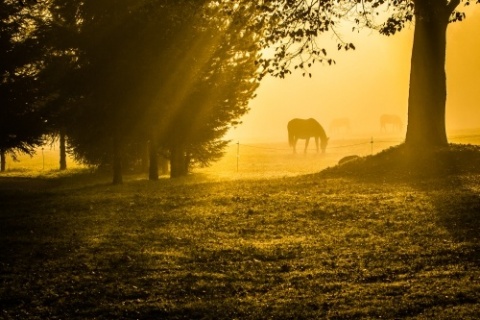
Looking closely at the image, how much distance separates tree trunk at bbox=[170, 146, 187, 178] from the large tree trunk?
11.3 m

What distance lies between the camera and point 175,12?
1880cm

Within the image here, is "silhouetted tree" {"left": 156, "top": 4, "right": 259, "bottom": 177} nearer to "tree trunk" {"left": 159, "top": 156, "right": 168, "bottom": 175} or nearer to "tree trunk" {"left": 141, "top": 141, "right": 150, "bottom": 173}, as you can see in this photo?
"tree trunk" {"left": 141, "top": 141, "right": 150, "bottom": 173}

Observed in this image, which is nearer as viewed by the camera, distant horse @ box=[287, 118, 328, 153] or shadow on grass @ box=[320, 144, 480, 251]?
shadow on grass @ box=[320, 144, 480, 251]

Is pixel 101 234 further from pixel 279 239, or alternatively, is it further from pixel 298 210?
pixel 298 210

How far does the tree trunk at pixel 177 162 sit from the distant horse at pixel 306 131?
2558 centimetres

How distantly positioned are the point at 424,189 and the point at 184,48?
11.1m

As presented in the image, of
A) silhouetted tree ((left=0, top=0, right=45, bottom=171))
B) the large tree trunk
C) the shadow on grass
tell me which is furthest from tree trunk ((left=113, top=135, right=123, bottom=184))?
the large tree trunk

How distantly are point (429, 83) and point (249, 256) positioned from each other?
13.9m

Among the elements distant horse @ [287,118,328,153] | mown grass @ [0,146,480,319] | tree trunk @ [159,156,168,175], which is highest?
distant horse @ [287,118,328,153]

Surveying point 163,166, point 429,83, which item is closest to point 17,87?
point 163,166

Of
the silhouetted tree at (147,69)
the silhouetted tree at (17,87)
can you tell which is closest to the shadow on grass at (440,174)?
the silhouetted tree at (147,69)

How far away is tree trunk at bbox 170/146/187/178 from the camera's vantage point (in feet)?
83.1

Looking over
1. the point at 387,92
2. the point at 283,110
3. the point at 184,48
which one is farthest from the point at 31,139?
the point at 283,110

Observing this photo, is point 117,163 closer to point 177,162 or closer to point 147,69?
point 177,162
